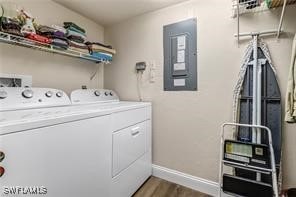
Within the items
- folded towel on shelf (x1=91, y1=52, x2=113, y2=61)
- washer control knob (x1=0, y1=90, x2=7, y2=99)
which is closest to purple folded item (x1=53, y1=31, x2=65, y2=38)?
folded towel on shelf (x1=91, y1=52, x2=113, y2=61)

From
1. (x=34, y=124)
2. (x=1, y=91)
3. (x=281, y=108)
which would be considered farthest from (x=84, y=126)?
(x=281, y=108)

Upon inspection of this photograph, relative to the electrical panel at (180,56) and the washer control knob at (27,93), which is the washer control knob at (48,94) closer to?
the washer control knob at (27,93)

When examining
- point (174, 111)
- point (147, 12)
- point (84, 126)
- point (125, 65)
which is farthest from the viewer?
point (125, 65)

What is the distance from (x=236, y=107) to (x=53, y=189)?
1531 millimetres

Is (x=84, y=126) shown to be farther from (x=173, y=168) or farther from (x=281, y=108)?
(x=281, y=108)

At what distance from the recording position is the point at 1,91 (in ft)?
3.89

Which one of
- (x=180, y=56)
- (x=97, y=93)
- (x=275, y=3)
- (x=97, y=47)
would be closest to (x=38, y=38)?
(x=97, y=47)

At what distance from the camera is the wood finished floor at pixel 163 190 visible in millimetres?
1716

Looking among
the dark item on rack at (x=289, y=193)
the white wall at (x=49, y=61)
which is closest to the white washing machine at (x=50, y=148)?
the white wall at (x=49, y=61)

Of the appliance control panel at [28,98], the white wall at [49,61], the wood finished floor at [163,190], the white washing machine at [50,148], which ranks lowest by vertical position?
the wood finished floor at [163,190]

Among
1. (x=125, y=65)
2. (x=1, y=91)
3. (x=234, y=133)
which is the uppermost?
(x=125, y=65)

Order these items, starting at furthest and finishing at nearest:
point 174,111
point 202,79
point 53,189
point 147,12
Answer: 1. point 147,12
2. point 174,111
3. point 202,79
4. point 53,189

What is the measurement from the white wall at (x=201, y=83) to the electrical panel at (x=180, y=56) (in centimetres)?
6

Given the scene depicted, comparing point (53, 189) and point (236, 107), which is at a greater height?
point (236, 107)
